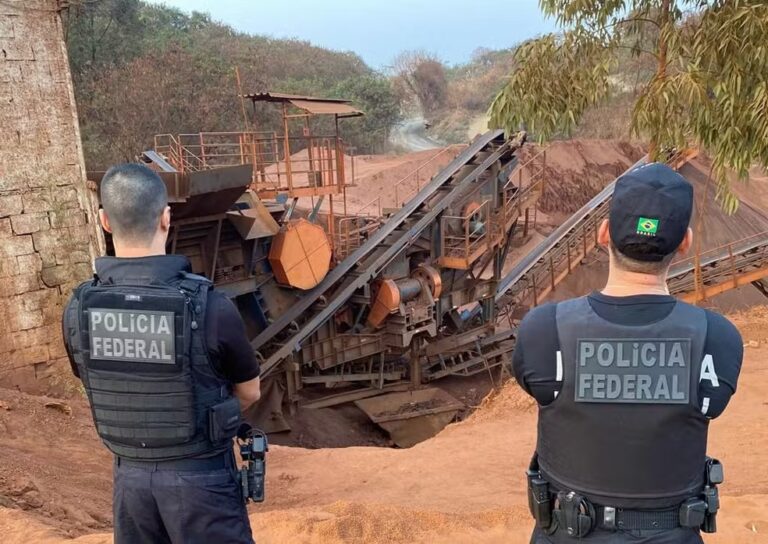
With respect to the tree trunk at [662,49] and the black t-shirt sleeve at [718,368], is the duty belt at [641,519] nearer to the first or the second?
the black t-shirt sleeve at [718,368]

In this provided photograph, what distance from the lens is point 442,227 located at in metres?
11.3

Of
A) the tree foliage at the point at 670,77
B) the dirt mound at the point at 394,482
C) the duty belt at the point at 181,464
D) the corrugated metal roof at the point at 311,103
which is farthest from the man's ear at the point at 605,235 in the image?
the corrugated metal roof at the point at 311,103

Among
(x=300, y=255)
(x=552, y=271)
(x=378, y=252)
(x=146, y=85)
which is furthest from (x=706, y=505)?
(x=146, y=85)

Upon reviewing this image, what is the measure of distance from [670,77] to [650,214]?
19.8 ft

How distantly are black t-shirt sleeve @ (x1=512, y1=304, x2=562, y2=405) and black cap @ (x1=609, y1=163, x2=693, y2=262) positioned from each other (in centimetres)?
30

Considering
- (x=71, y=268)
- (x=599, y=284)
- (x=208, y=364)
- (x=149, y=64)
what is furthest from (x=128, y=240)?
(x=149, y=64)

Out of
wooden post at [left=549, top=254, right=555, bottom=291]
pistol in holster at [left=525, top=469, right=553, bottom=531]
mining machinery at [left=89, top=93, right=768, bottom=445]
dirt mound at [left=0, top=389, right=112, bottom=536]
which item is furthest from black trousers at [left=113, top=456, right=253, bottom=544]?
wooden post at [left=549, top=254, right=555, bottom=291]

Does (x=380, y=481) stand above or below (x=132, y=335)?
below

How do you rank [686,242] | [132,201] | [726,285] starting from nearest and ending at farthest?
[686,242]
[132,201]
[726,285]

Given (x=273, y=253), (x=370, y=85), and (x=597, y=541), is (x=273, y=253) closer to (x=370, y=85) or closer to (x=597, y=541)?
(x=597, y=541)

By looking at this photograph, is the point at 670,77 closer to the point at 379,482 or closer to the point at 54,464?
the point at 379,482

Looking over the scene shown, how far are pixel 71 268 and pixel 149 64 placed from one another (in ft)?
57.6

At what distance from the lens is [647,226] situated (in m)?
1.88

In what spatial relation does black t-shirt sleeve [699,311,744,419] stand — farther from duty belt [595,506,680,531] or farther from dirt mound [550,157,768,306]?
dirt mound [550,157,768,306]
